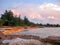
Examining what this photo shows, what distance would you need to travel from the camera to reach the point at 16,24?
111500mm

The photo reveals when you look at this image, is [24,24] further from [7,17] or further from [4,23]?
[4,23]

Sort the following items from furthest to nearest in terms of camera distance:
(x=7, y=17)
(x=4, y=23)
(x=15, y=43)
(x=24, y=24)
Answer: (x=24, y=24)
(x=7, y=17)
(x=4, y=23)
(x=15, y=43)

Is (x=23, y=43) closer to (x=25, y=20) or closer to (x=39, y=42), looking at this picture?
(x=39, y=42)

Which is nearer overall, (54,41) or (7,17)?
(54,41)

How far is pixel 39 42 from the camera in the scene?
67.3 feet

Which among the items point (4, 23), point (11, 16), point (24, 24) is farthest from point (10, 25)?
point (24, 24)

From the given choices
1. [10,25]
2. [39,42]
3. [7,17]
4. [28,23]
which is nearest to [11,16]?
[7,17]

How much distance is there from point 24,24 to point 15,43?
108 m

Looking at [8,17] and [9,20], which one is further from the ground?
[8,17]

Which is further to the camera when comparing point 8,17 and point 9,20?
point 8,17

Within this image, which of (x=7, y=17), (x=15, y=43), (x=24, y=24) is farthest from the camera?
(x=24, y=24)

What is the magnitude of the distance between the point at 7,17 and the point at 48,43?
92229 millimetres

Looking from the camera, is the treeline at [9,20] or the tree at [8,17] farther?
the tree at [8,17]

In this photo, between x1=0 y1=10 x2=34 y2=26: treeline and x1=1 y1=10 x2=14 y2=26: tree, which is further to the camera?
x1=1 y1=10 x2=14 y2=26: tree
